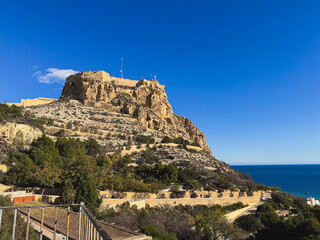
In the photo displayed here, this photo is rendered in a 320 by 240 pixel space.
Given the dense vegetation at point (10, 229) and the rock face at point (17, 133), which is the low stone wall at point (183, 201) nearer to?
the dense vegetation at point (10, 229)

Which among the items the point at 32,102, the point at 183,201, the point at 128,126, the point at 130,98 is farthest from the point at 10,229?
the point at 32,102

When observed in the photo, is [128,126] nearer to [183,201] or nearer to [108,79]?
[108,79]

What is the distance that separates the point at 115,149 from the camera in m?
33.7

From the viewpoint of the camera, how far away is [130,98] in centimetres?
5741

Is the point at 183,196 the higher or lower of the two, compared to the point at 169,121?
lower

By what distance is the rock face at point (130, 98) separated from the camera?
5331 centimetres

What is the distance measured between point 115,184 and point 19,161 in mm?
9086

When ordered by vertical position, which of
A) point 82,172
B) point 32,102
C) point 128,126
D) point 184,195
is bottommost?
point 184,195

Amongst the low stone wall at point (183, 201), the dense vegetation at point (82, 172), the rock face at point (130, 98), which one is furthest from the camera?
the rock face at point (130, 98)

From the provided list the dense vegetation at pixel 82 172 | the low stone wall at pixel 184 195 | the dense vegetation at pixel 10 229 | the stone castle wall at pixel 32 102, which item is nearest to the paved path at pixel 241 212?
the low stone wall at pixel 184 195

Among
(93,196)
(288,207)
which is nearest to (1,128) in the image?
(93,196)

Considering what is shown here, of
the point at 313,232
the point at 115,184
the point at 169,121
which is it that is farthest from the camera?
the point at 169,121

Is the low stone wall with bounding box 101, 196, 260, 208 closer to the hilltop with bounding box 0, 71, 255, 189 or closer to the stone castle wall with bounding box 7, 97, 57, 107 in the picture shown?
the hilltop with bounding box 0, 71, 255, 189

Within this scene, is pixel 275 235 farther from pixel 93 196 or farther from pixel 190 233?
pixel 93 196
